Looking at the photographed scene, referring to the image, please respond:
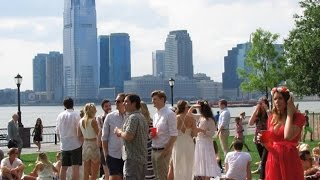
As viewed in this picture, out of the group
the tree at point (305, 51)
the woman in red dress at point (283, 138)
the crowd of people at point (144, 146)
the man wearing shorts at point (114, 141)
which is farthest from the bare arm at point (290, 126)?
the tree at point (305, 51)

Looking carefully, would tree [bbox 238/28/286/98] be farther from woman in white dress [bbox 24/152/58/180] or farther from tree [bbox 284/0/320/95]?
woman in white dress [bbox 24/152/58/180]

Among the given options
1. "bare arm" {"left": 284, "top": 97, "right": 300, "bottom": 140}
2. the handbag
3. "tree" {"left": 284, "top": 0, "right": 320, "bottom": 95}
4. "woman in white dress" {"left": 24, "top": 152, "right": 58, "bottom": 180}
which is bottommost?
"woman in white dress" {"left": 24, "top": 152, "right": 58, "bottom": 180}

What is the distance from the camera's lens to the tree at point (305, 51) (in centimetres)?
4209

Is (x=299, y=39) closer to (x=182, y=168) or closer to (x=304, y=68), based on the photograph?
(x=304, y=68)

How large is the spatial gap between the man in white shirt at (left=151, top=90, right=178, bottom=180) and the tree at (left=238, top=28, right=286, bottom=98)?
47559 millimetres

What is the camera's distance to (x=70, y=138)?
13.7 meters

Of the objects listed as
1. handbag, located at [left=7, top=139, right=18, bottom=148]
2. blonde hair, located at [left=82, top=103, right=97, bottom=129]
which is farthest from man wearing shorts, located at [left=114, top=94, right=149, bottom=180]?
handbag, located at [left=7, top=139, right=18, bottom=148]

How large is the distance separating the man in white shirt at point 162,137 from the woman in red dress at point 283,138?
3425mm

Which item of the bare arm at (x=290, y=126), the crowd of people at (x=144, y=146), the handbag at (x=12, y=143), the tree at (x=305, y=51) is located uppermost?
the tree at (x=305, y=51)

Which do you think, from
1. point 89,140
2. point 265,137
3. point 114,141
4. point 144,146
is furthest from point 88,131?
point 265,137

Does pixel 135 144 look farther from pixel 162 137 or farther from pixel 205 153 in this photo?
pixel 205 153

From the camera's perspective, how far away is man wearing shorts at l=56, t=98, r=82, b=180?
13.7m

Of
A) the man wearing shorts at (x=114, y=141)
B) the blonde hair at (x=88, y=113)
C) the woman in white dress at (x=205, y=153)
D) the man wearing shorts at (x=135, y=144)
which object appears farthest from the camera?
the woman in white dress at (x=205, y=153)

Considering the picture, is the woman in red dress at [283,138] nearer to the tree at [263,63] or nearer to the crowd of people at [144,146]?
the crowd of people at [144,146]
